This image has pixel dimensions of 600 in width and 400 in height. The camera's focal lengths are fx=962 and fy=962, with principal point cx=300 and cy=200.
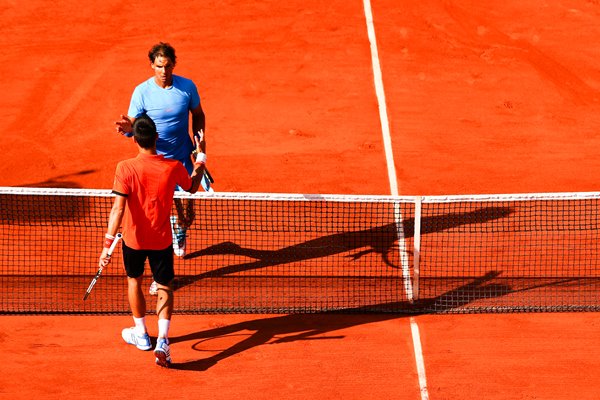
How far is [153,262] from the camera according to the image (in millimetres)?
9445

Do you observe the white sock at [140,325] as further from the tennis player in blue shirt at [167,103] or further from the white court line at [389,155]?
the white court line at [389,155]

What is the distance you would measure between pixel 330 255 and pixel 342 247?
0.75 ft

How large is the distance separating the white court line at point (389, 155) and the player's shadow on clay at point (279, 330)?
21.7 inches

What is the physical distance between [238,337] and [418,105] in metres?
6.55

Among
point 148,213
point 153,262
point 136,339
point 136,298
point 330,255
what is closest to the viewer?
point 148,213

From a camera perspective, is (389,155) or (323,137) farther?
(323,137)

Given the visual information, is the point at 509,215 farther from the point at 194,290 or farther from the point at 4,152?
the point at 4,152

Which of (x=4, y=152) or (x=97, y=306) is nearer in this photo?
(x=97, y=306)

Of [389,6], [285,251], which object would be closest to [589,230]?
[285,251]

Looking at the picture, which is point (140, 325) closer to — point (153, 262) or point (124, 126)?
point (153, 262)

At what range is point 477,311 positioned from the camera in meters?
10.8

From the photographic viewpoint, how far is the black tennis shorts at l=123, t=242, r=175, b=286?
9.34 metres

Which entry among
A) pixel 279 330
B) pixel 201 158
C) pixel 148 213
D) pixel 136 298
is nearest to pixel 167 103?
pixel 201 158

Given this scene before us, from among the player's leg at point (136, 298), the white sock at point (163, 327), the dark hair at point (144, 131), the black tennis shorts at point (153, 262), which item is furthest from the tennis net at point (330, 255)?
the dark hair at point (144, 131)
